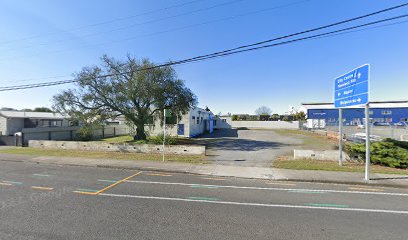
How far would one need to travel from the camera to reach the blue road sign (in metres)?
9.09

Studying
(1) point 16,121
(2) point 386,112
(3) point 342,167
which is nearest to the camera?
(3) point 342,167

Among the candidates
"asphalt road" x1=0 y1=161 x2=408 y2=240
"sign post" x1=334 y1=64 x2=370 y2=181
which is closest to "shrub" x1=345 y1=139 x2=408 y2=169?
"sign post" x1=334 y1=64 x2=370 y2=181

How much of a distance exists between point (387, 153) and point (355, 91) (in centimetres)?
A: 478

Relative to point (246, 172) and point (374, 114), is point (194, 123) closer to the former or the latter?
point (246, 172)

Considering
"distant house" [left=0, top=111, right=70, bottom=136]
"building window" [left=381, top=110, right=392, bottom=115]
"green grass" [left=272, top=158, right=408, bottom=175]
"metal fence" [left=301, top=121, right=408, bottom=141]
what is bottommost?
"green grass" [left=272, top=158, right=408, bottom=175]

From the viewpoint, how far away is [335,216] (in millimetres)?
5250

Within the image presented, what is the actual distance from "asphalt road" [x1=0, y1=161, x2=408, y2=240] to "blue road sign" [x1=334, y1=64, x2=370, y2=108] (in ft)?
12.7

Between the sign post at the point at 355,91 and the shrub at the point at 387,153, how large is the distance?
4.89 ft

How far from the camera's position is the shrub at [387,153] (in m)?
11.4

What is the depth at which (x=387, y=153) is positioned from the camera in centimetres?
1178

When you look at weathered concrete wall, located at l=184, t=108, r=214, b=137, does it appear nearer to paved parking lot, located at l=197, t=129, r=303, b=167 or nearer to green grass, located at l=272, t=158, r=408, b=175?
paved parking lot, located at l=197, t=129, r=303, b=167

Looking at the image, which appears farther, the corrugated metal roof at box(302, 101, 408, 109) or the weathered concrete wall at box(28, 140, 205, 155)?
the corrugated metal roof at box(302, 101, 408, 109)

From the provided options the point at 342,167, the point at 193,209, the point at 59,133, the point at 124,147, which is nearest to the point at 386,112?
the point at 342,167

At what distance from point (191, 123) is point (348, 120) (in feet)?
165
